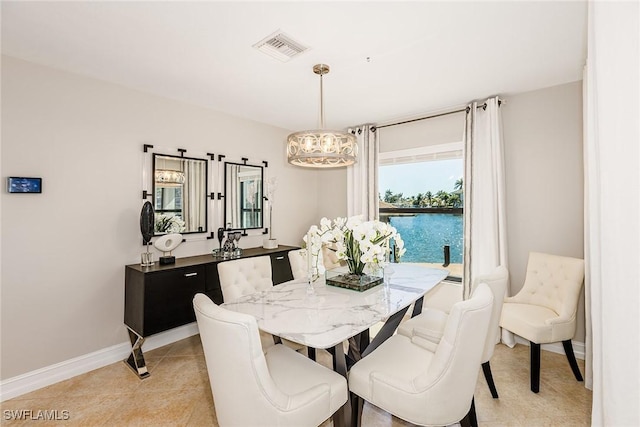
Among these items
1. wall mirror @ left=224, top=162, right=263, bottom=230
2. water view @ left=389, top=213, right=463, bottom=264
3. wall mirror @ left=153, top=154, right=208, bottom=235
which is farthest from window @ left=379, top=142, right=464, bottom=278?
wall mirror @ left=153, top=154, right=208, bottom=235

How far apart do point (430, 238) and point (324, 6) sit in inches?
118

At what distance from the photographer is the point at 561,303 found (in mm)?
2508

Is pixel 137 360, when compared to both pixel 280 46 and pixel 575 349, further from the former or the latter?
pixel 575 349

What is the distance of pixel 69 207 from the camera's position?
251 cm

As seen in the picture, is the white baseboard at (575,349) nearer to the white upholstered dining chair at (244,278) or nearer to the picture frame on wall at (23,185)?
the white upholstered dining chair at (244,278)

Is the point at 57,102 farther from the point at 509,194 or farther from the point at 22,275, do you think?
the point at 509,194

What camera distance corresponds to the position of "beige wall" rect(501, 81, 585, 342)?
2.80 m

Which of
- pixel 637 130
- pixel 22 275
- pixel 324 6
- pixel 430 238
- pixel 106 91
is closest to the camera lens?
pixel 637 130

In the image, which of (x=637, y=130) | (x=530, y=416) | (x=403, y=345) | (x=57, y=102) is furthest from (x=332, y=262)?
(x=57, y=102)

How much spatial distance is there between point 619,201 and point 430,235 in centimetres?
298

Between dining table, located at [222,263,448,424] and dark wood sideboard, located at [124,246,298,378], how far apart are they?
931 mm

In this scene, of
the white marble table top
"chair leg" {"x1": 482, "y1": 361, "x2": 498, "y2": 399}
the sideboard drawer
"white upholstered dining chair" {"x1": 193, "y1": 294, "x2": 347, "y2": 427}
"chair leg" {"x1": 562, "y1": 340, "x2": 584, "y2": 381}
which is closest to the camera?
"white upholstered dining chair" {"x1": 193, "y1": 294, "x2": 347, "y2": 427}

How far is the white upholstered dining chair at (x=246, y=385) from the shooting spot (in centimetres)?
118

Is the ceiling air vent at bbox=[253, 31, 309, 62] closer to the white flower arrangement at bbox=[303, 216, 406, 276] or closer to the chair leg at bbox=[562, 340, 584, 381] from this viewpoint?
the white flower arrangement at bbox=[303, 216, 406, 276]
